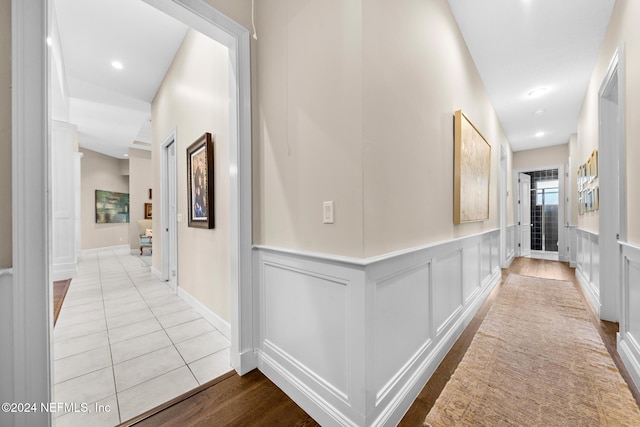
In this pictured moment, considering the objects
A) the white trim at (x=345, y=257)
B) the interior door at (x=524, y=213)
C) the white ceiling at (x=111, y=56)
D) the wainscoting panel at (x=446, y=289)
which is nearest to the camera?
the white trim at (x=345, y=257)

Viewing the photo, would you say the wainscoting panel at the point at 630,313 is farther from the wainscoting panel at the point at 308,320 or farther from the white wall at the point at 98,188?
the white wall at the point at 98,188

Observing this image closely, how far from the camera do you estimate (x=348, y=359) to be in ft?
4.29

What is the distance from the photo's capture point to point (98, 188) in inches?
325

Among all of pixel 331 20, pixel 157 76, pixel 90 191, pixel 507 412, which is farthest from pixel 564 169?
pixel 90 191

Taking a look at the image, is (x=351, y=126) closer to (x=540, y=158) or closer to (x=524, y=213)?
(x=540, y=158)

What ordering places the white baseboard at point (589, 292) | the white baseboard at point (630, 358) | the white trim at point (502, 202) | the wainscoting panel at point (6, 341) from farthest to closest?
the white trim at point (502, 202)
the white baseboard at point (589, 292)
the white baseboard at point (630, 358)
the wainscoting panel at point (6, 341)

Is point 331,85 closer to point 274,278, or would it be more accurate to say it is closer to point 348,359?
point 274,278

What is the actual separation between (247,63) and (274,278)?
149cm

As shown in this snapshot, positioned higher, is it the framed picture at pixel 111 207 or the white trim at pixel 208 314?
the framed picture at pixel 111 207

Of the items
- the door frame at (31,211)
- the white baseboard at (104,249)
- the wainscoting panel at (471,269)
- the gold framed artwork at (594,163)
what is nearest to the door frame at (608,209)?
the gold framed artwork at (594,163)

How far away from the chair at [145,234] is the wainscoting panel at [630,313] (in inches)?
339

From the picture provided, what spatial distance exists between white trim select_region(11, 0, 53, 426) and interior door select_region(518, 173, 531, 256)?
8.63 m

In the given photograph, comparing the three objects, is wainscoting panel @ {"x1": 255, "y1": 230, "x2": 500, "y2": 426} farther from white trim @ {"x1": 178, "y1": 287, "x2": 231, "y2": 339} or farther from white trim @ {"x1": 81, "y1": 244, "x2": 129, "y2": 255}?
white trim @ {"x1": 81, "y1": 244, "x2": 129, "y2": 255}

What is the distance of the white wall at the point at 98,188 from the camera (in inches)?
313
